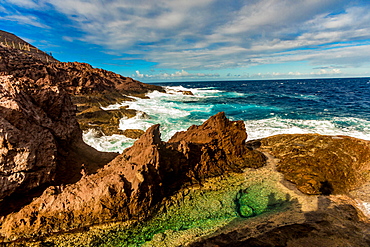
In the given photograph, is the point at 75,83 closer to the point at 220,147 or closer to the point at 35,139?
the point at 35,139

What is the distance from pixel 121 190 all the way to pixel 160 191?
1271 millimetres

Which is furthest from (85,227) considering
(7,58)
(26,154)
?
(7,58)

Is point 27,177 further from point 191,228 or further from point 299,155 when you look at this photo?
point 299,155

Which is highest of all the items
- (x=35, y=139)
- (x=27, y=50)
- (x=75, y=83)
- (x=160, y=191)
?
(x=27, y=50)

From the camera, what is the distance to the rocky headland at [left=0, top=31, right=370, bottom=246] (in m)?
4.76

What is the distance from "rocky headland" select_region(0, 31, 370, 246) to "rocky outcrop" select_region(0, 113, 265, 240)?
26 millimetres

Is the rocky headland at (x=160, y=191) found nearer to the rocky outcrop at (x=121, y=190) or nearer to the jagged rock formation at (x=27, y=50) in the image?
the rocky outcrop at (x=121, y=190)

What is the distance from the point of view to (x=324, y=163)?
809 centimetres

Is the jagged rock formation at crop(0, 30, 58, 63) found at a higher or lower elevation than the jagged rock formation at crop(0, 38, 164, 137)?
higher

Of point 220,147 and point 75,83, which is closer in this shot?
point 220,147

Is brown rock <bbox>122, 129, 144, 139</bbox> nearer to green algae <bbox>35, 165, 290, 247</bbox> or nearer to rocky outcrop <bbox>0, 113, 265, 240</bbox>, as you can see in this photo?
rocky outcrop <bbox>0, 113, 265, 240</bbox>

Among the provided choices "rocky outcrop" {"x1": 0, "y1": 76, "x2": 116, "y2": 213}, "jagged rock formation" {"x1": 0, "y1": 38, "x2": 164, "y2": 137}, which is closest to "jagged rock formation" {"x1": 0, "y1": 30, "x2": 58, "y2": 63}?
"jagged rock formation" {"x1": 0, "y1": 38, "x2": 164, "y2": 137}

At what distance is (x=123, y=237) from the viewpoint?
15.8ft

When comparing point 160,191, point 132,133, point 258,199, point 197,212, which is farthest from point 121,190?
point 132,133
